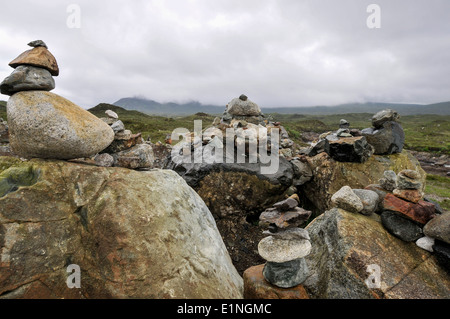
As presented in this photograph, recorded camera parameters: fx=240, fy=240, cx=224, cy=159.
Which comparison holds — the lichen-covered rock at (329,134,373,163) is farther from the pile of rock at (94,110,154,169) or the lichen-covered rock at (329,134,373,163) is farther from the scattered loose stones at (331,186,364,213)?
the pile of rock at (94,110,154,169)

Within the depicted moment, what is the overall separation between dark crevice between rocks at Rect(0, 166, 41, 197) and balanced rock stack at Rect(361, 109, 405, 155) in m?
14.1

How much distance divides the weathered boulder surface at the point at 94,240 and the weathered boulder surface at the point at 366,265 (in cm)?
249

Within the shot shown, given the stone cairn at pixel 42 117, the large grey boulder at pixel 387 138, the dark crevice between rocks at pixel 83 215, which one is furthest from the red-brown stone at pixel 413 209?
the stone cairn at pixel 42 117

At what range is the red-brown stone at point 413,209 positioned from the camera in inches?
256

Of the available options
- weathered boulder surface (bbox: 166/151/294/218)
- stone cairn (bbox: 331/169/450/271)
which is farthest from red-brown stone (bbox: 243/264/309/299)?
weathered boulder surface (bbox: 166/151/294/218)

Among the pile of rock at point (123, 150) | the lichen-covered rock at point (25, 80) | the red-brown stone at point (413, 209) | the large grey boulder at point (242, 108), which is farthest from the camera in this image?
the large grey boulder at point (242, 108)

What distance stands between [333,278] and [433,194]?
23.3m

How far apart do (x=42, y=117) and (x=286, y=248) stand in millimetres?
6711

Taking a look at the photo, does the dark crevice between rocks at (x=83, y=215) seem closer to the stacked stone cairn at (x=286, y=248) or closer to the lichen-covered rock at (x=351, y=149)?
the stacked stone cairn at (x=286, y=248)

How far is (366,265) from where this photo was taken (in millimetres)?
5840

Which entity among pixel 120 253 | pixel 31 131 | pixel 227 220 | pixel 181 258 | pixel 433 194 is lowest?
pixel 433 194
